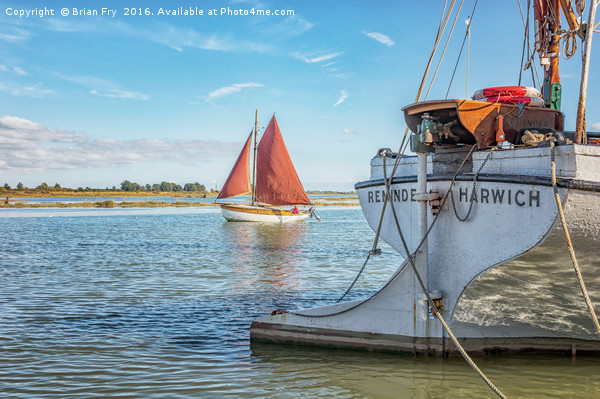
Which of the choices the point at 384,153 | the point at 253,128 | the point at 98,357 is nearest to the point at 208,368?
the point at 98,357

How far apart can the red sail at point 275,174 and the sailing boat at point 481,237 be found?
40706mm

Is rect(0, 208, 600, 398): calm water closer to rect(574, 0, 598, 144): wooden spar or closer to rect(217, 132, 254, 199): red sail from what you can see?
rect(574, 0, 598, 144): wooden spar

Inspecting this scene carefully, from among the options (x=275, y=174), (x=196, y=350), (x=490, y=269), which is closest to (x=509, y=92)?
(x=490, y=269)

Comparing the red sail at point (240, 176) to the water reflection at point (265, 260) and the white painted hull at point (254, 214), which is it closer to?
the white painted hull at point (254, 214)

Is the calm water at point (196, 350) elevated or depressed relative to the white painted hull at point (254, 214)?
depressed

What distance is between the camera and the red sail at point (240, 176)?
53.9 m

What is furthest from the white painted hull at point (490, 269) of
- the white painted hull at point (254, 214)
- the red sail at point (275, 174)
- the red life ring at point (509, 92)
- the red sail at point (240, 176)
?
the red sail at point (240, 176)

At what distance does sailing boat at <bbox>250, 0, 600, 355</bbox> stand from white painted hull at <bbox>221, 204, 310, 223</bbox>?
4153cm

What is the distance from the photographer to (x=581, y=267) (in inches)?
269

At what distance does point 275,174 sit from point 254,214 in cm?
405

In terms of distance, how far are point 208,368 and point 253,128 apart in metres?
47.9

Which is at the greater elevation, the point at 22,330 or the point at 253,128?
the point at 253,128

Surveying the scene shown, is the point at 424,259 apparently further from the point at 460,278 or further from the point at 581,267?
the point at 581,267

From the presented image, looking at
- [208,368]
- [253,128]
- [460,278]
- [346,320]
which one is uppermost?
[253,128]
